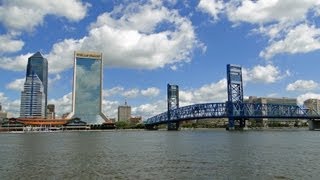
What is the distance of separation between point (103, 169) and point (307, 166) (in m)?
24.7

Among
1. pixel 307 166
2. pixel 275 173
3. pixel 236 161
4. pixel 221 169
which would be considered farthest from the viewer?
pixel 236 161

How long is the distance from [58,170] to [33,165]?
7336 millimetres

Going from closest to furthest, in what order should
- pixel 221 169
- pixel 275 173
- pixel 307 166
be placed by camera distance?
pixel 275 173 → pixel 221 169 → pixel 307 166

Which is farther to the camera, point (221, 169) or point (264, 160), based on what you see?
point (264, 160)

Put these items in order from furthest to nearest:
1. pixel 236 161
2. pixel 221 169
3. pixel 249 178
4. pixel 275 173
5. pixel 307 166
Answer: pixel 236 161 → pixel 307 166 → pixel 221 169 → pixel 275 173 → pixel 249 178

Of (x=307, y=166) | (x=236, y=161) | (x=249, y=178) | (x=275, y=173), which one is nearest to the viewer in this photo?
(x=249, y=178)

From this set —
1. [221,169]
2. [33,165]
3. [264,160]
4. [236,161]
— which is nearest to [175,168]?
[221,169]

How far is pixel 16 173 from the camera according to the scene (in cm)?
4800

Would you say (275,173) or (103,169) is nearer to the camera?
(275,173)

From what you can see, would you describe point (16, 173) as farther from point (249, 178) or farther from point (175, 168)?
point (249, 178)

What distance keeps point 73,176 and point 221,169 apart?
655 inches

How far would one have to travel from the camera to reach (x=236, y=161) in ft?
189

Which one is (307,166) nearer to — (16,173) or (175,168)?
(175,168)

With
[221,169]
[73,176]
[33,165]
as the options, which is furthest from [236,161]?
[33,165]
